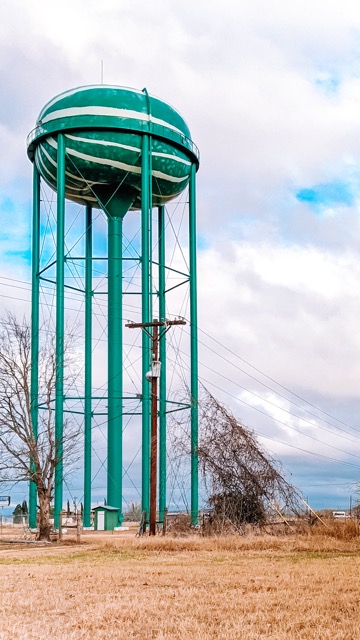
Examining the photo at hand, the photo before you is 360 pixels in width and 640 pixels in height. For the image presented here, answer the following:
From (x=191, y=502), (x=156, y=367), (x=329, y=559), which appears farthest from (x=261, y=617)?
(x=191, y=502)

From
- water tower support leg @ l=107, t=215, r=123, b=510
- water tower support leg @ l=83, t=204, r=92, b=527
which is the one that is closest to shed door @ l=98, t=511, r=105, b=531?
water tower support leg @ l=83, t=204, r=92, b=527

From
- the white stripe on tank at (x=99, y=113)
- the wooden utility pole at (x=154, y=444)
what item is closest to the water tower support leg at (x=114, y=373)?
the white stripe on tank at (x=99, y=113)

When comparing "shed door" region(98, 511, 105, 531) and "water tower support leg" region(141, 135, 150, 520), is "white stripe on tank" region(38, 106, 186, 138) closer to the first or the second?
"water tower support leg" region(141, 135, 150, 520)

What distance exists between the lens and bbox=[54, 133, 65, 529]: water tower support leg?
31.5 m

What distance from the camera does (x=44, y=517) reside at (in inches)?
1138

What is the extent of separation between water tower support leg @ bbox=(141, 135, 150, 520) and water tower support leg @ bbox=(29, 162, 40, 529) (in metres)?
3.88

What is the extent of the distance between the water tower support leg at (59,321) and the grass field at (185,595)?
11271mm

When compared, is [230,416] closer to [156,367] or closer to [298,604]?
[156,367]

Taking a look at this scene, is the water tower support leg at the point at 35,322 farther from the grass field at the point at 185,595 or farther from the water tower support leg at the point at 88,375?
the grass field at the point at 185,595

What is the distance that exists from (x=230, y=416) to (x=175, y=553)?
30.4ft

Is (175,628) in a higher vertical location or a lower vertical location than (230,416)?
lower

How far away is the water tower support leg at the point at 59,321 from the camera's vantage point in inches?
1241

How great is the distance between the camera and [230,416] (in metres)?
29.2

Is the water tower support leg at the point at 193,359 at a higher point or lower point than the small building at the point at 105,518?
higher
